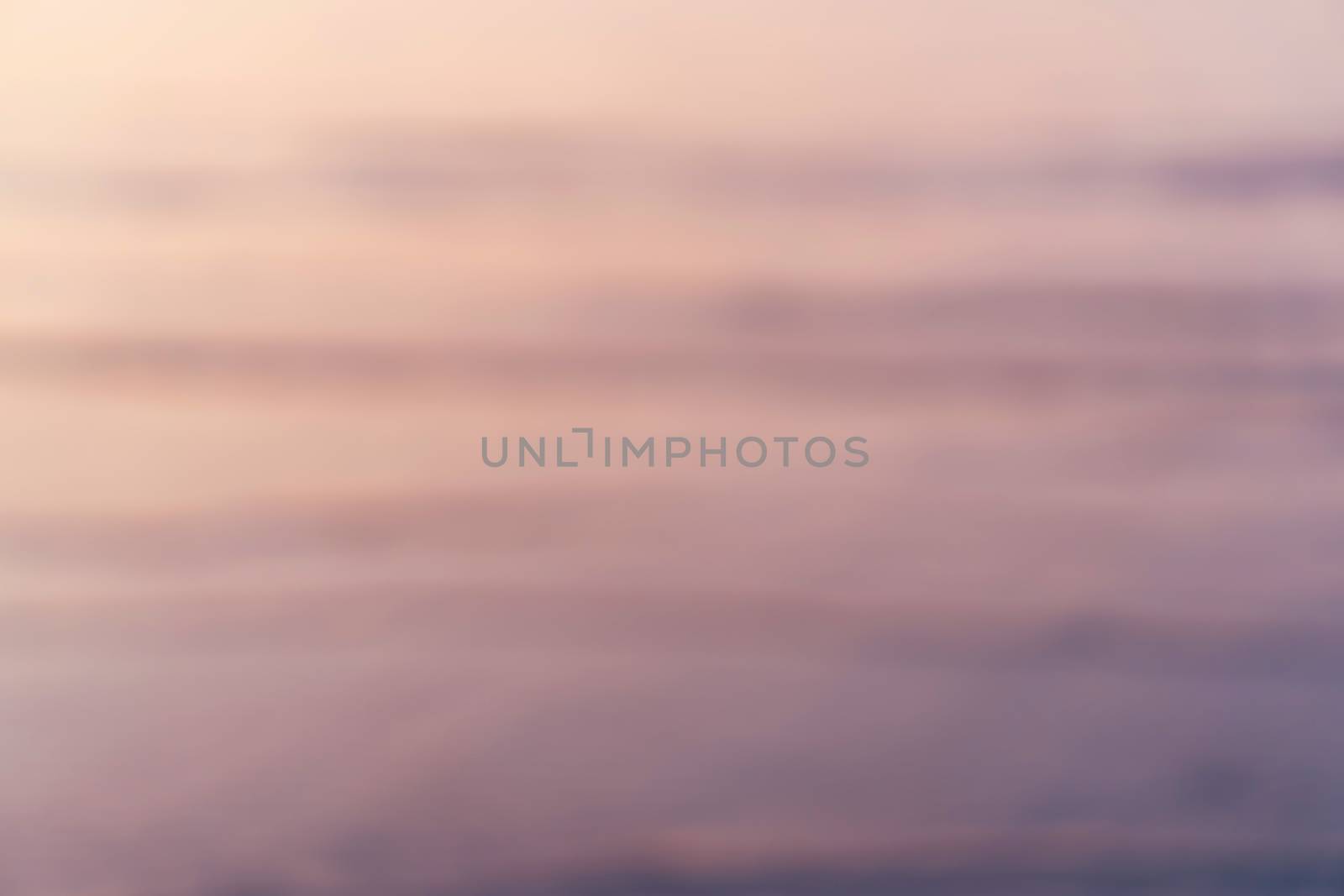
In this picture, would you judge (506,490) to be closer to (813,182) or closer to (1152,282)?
(813,182)

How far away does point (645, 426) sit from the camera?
34 centimetres

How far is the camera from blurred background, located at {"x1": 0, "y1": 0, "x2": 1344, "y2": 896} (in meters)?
0.34

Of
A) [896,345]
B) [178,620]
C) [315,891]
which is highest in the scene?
[896,345]

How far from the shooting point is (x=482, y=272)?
339mm

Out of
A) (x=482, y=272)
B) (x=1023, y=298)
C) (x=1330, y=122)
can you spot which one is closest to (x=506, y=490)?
(x=482, y=272)

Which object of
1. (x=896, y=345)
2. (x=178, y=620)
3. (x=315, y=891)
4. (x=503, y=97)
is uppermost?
(x=503, y=97)

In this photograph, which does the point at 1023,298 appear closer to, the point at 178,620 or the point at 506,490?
the point at 506,490

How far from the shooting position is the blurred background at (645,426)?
336 millimetres

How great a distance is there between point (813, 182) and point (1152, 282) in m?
0.15

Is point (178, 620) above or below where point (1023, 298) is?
below

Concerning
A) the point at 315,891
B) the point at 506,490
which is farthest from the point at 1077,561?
the point at 315,891

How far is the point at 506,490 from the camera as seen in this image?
0.34 m

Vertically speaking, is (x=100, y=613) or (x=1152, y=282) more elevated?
(x=1152, y=282)

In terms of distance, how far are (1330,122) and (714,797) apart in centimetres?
38
